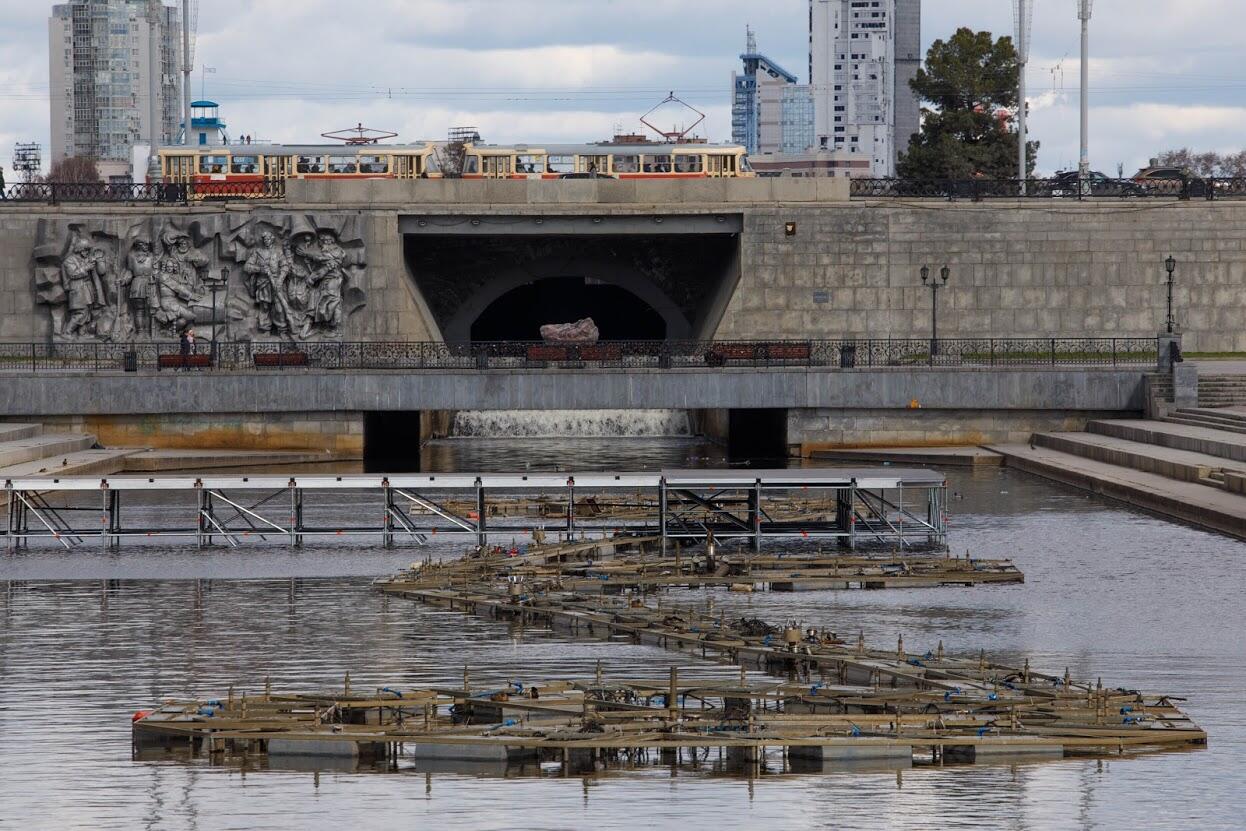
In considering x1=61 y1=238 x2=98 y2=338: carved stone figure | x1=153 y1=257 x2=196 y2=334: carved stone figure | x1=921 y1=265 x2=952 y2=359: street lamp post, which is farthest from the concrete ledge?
x1=61 y1=238 x2=98 y2=338: carved stone figure

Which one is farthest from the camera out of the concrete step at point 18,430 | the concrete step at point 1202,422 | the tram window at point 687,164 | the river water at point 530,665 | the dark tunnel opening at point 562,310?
the dark tunnel opening at point 562,310

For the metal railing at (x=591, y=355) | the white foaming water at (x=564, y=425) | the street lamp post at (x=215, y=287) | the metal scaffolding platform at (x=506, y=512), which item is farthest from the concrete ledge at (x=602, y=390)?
the white foaming water at (x=564, y=425)

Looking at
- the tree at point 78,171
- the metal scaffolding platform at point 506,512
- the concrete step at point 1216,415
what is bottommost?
the metal scaffolding platform at point 506,512

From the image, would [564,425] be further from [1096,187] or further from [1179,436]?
[1179,436]

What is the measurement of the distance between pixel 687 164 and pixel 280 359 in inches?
760

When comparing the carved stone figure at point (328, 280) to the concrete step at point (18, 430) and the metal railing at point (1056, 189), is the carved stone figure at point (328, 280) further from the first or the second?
the metal railing at point (1056, 189)

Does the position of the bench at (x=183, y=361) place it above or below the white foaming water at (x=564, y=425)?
above

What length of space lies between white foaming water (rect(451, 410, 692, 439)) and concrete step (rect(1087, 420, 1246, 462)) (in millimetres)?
16955

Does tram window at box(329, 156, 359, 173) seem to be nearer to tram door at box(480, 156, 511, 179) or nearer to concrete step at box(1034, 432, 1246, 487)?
tram door at box(480, 156, 511, 179)

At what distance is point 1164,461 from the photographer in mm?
40938

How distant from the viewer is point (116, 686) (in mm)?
21531

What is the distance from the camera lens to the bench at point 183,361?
172 feet

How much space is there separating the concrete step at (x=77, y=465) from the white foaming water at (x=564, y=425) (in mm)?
16182

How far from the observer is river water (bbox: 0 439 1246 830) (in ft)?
53.0
